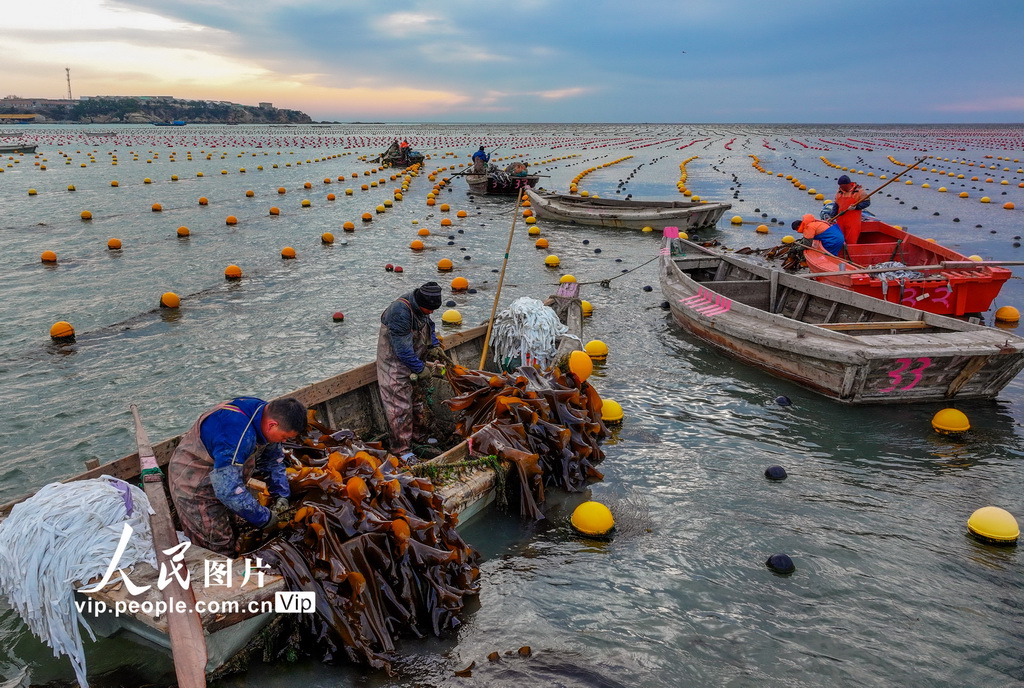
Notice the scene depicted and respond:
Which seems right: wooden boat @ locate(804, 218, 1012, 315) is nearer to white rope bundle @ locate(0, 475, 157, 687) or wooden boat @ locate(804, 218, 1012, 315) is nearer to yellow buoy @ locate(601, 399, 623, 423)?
yellow buoy @ locate(601, 399, 623, 423)

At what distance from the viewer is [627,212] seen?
957 inches

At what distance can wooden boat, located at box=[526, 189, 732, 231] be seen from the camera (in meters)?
22.9

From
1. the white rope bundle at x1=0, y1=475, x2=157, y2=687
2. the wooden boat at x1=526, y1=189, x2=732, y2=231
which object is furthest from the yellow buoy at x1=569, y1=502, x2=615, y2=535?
the wooden boat at x1=526, y1=189, x2=732, y2=231

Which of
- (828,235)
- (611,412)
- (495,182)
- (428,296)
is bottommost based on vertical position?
(611,412)

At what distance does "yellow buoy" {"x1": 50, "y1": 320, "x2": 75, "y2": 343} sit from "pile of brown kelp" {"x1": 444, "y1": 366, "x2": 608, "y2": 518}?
28.5 ft

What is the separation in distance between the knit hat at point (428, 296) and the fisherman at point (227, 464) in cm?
269

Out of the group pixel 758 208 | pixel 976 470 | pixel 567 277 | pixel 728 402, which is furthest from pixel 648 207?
pixel 976 470

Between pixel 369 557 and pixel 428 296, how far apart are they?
3.09m

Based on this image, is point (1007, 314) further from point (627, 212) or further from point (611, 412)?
point (627, 212)

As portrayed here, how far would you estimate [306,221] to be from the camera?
84.4ft

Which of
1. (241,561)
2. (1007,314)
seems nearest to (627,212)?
(1007,314)

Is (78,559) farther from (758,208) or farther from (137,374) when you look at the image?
(758,208)

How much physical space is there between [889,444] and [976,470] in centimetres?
98

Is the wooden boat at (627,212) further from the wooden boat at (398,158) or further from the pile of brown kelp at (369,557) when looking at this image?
the wooden boat at (398,158)
